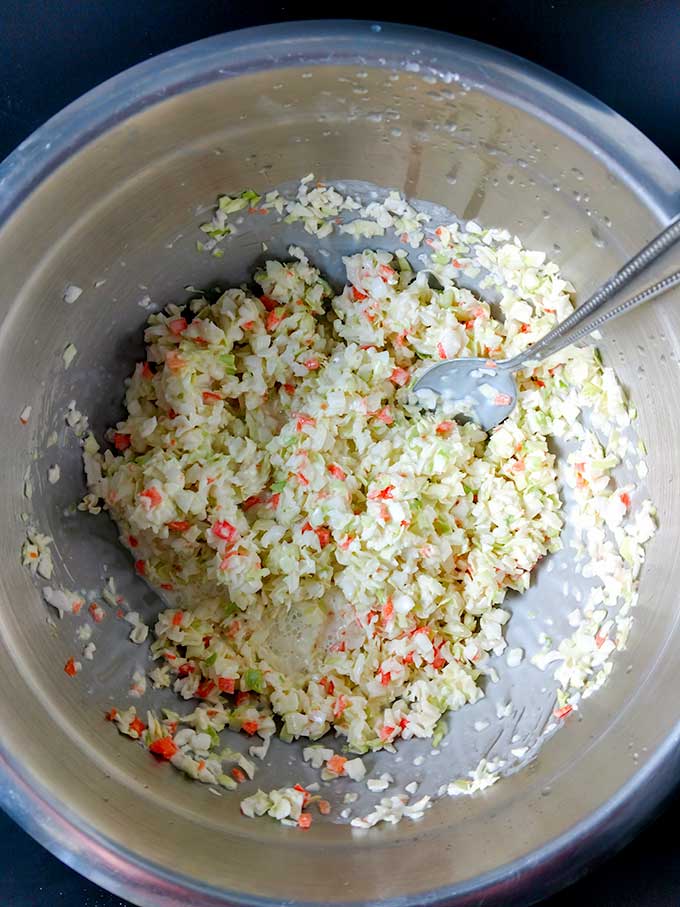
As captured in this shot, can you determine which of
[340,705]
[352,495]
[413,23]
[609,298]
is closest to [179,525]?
[352,495]

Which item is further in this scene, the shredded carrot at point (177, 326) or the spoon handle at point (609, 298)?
the shredded carrot at point (177, 326)

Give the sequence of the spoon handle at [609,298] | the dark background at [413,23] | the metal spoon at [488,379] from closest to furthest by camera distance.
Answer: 1. the spoon handle at [609,298]
2. the metal spoon at [488,379]
3. the dark background at [413,23]

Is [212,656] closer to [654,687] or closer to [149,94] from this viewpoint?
[654,687]

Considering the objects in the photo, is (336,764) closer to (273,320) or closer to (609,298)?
(273,320)

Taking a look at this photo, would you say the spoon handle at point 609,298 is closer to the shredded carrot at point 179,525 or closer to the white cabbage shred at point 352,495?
the white cabbage shred at point 352,495

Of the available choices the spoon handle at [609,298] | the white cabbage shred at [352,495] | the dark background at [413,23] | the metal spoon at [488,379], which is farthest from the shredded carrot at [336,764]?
the spoon handle at [609,298]

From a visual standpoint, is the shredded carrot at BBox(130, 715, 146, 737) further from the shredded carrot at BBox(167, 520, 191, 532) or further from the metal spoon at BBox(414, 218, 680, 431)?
the metal spoon at BBox(414, 218, 680, 431)

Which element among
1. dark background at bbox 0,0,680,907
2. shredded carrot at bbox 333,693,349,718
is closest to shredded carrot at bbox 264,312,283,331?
dark background at bbox 0,0,680,907
